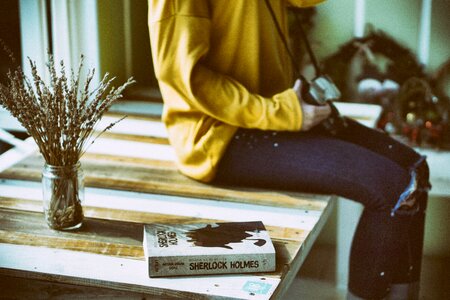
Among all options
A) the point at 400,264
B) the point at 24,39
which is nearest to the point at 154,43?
the point at 400,264

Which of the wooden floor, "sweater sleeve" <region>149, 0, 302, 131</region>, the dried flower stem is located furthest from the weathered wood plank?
the wooden floor

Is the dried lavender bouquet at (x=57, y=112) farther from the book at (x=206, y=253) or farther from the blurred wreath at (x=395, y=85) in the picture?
the blurred wreath at (x=395, y=85)

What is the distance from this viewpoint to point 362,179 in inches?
69.9

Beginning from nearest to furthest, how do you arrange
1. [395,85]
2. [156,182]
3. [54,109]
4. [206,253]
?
[206,253], [54,109], [156,182], [395,85]

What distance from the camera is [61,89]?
155 centimetres

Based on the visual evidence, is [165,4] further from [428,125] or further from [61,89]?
[428,125]

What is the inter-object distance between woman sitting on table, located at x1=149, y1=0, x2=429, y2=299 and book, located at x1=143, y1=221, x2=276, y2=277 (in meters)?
0.35

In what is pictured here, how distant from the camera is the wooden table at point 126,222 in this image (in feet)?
4.70

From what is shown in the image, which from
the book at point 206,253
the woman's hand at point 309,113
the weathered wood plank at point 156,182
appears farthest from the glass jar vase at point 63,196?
the woman's hand at point 309,113

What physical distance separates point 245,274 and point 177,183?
22.8 inches

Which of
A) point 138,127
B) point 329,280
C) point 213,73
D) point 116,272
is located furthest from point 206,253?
point 138,127

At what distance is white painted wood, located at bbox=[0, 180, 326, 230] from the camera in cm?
175

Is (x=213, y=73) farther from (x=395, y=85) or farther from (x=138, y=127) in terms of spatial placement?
(x=395, y=85)

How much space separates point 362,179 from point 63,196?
28.0 inches
